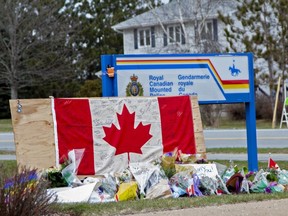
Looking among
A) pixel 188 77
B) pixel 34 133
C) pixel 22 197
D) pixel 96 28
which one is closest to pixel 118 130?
pixel 34 133

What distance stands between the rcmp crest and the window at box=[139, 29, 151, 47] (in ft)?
111

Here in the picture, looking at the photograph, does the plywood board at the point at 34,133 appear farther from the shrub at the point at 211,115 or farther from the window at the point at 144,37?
the window at the point at 144,37

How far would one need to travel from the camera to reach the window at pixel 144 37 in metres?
47.6

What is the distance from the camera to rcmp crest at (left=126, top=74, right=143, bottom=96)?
13.5 m

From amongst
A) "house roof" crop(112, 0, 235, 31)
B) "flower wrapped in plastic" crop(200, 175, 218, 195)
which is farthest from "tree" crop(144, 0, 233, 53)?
"flower wrapped in plastic" crop(200, 175, 218, 195)

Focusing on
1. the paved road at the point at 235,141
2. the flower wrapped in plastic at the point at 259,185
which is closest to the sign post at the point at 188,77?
the flower wrapped in plastic at the point at 259,185

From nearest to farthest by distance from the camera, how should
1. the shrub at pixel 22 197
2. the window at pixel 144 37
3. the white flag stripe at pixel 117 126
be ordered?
the shrub at pixel 22 197 → the white flag stripe at pixel 117 126 → the window at pixel 144 37

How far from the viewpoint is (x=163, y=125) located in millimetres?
13102

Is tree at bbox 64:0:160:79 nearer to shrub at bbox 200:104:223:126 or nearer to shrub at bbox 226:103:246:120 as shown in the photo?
shrub at bbox 226:103:246:120

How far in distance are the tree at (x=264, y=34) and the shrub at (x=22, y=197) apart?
89.1 feet

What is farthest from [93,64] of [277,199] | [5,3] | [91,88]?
[277,199]

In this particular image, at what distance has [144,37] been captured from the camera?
48.0 metres

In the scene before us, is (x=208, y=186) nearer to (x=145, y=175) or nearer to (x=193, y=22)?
(x=145, y=175)

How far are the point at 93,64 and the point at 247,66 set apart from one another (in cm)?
3759
